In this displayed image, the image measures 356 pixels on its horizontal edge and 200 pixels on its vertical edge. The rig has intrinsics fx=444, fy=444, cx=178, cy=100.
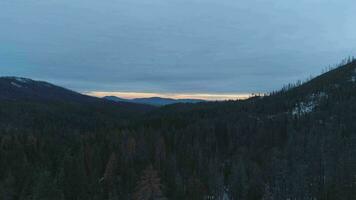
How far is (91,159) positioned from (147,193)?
32.6 meters

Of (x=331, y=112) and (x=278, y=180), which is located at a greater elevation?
(x=331, y=112)

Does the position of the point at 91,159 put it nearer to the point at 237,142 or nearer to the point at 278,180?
the point at 278,180

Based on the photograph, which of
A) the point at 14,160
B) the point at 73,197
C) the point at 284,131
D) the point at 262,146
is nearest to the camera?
the point at 73,197

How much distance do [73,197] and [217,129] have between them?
10578 cm

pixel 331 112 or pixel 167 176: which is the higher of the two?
pixel 331 112

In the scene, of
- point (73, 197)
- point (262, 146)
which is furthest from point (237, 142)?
point (73, 197)

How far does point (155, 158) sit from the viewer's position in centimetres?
10419

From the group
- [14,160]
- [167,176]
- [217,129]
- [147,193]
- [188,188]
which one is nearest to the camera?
[147,193]

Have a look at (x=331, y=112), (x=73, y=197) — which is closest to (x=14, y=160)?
(x=73, y=197)

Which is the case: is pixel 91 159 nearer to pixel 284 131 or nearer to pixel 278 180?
pixel 278 180

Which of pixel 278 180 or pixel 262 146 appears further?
pixel 262 146

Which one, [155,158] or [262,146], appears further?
[262,146]

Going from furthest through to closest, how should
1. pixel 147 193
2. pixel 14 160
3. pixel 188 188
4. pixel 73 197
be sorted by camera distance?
pixel 14 160
pixel 188 188
pixel 73 197
pixel 147 193

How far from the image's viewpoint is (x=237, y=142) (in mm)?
159000
